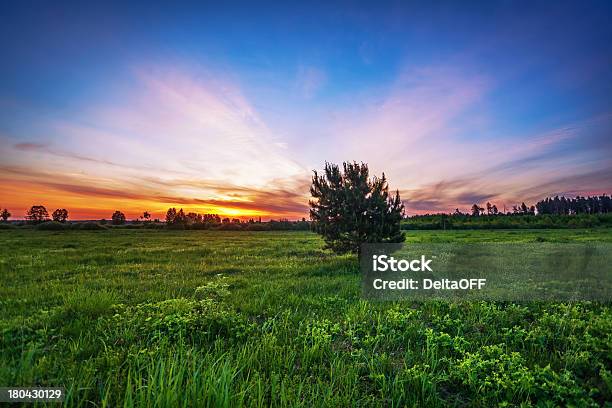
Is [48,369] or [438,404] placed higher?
[48,369]

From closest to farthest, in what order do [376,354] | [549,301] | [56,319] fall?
[376,354] < [56,319] < [549,301]

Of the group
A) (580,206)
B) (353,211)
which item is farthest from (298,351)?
(580,206)

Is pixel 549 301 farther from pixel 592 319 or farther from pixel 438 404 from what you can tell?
pixel 438 404

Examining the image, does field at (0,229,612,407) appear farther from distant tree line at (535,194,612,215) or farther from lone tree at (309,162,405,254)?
distant tree line at (535,194,612,215)

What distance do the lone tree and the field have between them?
4.74m

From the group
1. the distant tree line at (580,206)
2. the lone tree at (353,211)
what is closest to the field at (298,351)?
the lone tree at (353,211)

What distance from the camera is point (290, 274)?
11969 millimetres

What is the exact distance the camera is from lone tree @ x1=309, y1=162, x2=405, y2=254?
13.2m

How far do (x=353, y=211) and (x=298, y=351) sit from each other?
903 centimetres

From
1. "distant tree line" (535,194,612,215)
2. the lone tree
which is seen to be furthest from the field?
"distant tree line" (535,194,612,215)

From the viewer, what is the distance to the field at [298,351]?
3436 mm

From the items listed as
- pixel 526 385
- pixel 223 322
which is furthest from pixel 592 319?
pixel 223 322

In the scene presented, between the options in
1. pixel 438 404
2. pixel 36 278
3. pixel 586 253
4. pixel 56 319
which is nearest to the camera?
pixel 438 404

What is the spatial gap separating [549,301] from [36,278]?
1656 centimetres
